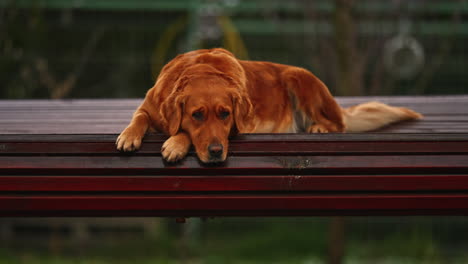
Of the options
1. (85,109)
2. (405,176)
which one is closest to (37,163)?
(405,176)

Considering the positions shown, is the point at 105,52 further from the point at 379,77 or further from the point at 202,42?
the point at 379,77

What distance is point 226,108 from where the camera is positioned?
2811 mm

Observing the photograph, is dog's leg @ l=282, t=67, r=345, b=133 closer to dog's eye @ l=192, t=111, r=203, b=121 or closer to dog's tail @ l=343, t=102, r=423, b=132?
dog's tail @ l=343, t=102, r=423, b=132

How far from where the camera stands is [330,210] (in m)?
2.63

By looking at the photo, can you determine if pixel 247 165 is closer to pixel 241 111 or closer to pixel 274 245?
pixel 241 111

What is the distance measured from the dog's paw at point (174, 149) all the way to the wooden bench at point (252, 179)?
0.03 meters

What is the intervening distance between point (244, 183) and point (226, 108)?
1.27ft

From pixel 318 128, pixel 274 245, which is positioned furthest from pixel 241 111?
pixel 274 245

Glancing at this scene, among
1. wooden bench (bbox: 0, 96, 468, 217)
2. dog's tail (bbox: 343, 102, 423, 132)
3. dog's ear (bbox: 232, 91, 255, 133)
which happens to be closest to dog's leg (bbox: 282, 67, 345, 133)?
dog's tail (bbox: 343, 102, 423, 132)

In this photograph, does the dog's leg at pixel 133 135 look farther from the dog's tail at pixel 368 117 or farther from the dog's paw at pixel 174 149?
the dog's tail at pixel 368 117

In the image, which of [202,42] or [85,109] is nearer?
[85,109]

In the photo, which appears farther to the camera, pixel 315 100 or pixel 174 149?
pixel 315 100

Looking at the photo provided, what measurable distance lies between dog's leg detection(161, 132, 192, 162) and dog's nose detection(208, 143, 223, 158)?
5.5 inches

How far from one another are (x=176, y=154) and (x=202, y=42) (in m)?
5.47
